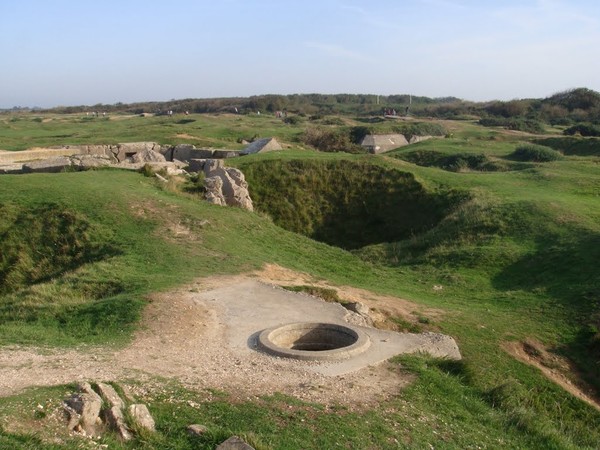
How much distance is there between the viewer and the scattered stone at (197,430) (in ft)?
21.9

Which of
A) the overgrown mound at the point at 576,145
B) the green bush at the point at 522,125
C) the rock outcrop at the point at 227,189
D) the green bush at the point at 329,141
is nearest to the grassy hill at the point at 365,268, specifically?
the rock outcrop at the point at 227,189

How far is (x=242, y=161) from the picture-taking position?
26.5 metres

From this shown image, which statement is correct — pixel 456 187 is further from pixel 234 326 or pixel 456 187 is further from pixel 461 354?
pixel 234 326

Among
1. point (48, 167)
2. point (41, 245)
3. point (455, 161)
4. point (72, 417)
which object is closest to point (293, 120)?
point (455, 161)

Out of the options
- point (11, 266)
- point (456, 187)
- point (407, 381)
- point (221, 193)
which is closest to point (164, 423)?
point (407, 381)

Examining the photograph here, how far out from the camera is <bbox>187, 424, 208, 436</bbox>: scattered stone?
263 inches

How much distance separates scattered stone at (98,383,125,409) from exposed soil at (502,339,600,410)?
24.9ft

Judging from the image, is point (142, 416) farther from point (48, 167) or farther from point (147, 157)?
point (147, 157)

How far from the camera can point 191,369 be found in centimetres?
869

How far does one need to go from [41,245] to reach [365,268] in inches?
325

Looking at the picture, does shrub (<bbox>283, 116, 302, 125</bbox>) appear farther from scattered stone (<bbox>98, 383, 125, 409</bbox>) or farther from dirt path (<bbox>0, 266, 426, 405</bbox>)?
scattered stone (<bbox>98, 383, 125, 409</bbox>)

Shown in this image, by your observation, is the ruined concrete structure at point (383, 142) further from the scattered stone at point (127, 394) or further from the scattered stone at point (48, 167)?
the scattered stone at point (127, 394)

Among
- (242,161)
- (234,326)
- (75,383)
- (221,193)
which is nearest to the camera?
(75,383)

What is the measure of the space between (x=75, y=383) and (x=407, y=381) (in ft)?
14.3
